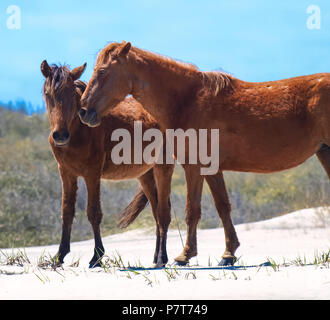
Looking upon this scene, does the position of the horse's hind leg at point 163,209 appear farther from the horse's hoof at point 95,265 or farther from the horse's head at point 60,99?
the horse's head at point 60,99

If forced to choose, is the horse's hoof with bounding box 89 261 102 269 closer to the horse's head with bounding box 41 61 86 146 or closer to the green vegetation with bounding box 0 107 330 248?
the horse's head with bounding box 41 61 86 146

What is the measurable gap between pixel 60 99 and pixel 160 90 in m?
1.30

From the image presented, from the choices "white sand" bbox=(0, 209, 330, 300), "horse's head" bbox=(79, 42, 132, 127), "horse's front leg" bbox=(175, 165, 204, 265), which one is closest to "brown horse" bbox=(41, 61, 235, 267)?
"horse's front leg" bbox=(175, 165, 204, 265)

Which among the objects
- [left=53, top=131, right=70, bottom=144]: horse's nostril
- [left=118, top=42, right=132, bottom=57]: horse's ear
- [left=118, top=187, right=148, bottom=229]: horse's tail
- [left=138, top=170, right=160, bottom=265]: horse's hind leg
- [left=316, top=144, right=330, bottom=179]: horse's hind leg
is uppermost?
[left=118, top=42, right=132, bottom=57]: horse's ear

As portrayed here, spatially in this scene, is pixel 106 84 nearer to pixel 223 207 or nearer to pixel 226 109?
pixel 226 109

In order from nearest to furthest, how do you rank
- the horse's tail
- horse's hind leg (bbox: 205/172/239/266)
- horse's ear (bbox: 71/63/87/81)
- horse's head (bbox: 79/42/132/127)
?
horse's head (bbox: 79/42/132/127) < horse's hind leg (bbox: 205/172/239/266) < horse's ear (bbox: 71/63/87/81) < the horse's tail

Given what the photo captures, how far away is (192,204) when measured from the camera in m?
7.21

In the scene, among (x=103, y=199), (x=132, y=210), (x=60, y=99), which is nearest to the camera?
(x=60, y=99)

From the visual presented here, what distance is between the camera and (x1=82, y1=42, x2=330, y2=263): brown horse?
7074 mm

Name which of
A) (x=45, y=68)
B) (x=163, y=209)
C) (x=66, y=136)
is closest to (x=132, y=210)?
(x=163, y=209)

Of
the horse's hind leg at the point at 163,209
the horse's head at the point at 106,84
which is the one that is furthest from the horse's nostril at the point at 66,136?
the horse's hind leg at the point at 163,209

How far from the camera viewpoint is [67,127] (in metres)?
7.55

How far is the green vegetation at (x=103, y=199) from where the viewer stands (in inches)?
602

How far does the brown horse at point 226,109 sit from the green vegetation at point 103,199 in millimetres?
5046
